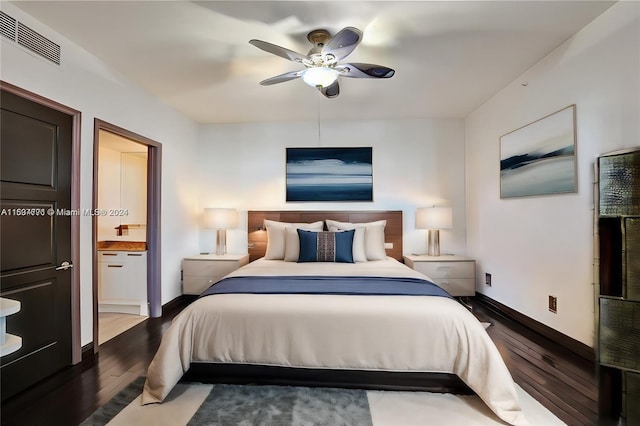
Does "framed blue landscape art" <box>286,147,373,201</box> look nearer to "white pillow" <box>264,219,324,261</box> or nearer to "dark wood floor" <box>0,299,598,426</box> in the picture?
"white pillow" <box>264,219,324,261</box>

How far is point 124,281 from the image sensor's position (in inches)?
136

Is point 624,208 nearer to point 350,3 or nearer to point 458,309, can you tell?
point 458,309

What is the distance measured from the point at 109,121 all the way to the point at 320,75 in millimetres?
2074

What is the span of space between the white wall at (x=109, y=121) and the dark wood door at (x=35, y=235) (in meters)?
0.15

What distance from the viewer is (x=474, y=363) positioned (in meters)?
1.77

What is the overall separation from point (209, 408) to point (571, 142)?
339 centimetres

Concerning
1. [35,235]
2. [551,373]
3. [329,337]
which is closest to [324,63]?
[329,337]

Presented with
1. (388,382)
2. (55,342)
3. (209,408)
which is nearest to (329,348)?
(388,382)

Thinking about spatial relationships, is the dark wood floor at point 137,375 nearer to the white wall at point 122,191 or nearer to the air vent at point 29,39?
the white wall at point 122,191

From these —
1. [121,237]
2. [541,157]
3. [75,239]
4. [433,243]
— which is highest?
[541,157]

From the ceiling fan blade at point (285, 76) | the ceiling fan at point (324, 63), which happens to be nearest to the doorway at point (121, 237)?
the ceiling fan blade at point (285, 76)

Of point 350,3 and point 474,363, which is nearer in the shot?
point 474,363

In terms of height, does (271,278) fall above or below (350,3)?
below

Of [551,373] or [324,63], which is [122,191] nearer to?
[324,63]
